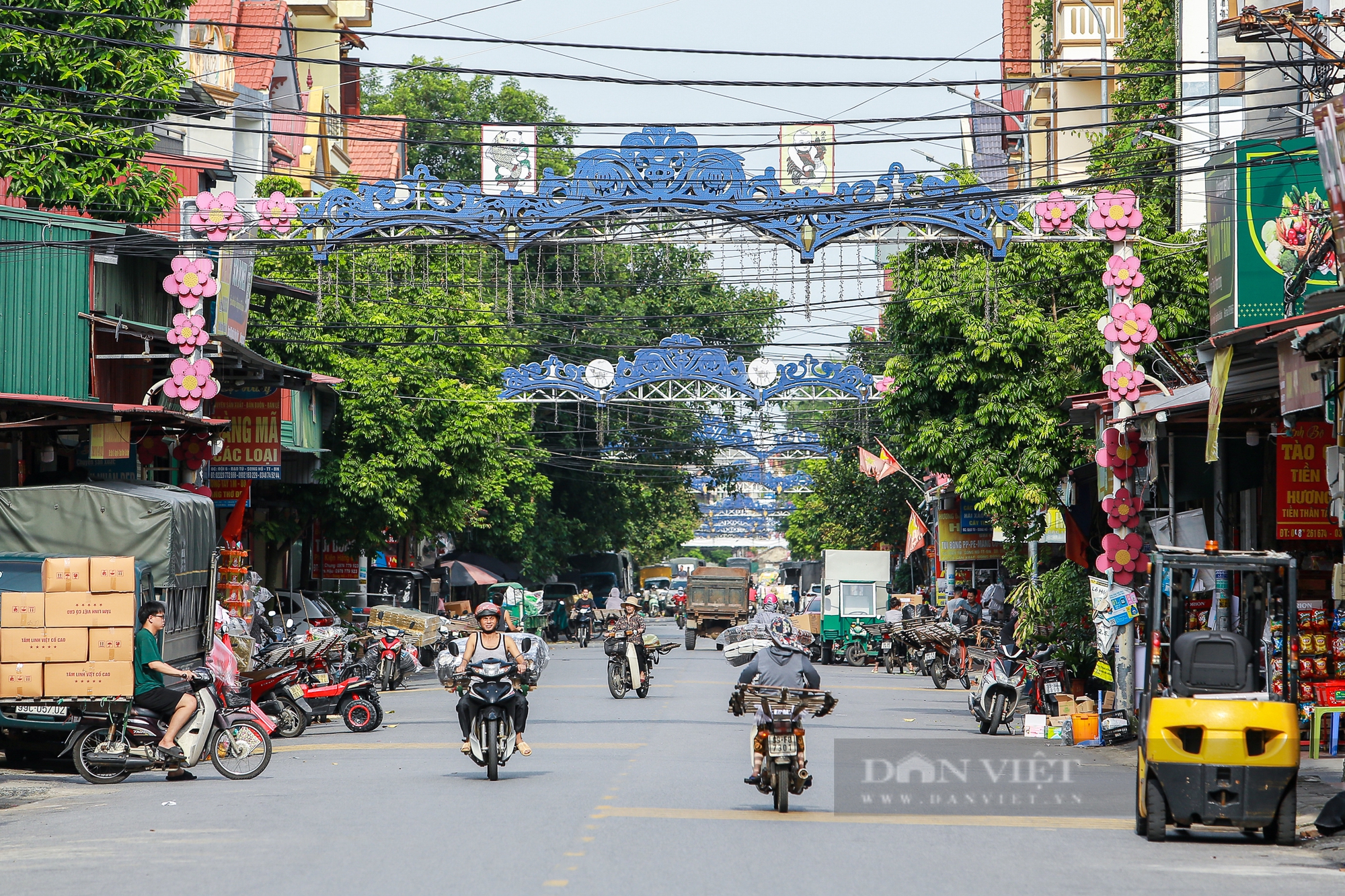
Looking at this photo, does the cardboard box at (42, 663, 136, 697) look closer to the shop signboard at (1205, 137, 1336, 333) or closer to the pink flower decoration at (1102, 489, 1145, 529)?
the pink flower decoration at (1102, 489, 1145, 529)

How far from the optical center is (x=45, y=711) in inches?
576

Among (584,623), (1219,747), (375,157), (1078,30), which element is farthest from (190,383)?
(375,157)

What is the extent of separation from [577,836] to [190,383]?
44.2 feet

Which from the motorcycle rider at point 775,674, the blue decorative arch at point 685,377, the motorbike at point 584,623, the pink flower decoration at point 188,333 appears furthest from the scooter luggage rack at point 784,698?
the motorbike at point 584,623

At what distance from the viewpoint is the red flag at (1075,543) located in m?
22.9

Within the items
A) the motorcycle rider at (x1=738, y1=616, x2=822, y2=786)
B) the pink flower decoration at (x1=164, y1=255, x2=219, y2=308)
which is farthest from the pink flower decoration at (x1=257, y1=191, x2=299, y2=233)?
the motorcycle rider at (x1=738, y1=616, x2=822, y2=786)

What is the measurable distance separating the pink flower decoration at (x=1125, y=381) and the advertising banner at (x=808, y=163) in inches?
217

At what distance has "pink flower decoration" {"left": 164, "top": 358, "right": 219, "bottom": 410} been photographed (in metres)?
21.9

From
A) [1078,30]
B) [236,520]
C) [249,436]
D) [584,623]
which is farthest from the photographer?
[584,623]

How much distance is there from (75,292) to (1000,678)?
43.6 ft

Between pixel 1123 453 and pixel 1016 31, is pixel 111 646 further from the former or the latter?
pixel 1016 31

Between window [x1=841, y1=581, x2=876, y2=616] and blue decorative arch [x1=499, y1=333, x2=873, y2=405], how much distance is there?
5.95 metres

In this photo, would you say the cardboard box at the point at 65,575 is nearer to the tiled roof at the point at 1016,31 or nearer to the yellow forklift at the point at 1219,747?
the yellow forklift at the point at 1219,747

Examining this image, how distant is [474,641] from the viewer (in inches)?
581
